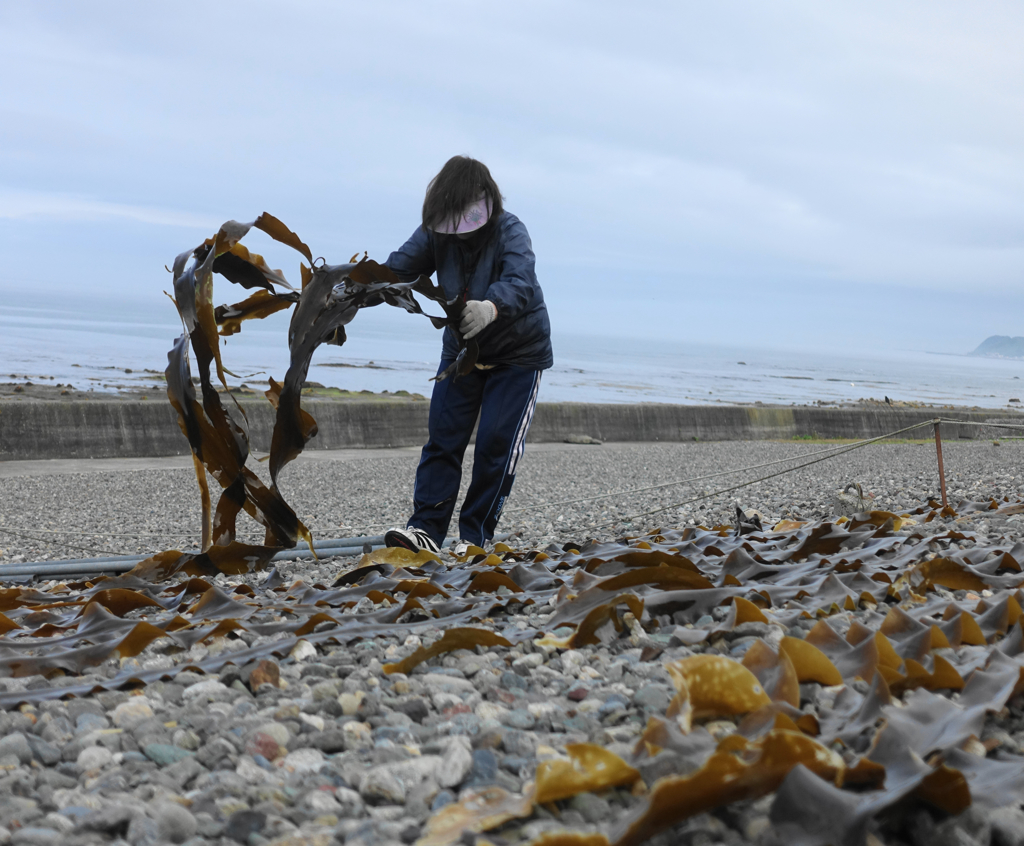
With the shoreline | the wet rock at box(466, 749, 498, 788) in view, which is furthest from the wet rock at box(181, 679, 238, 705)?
the shoreline

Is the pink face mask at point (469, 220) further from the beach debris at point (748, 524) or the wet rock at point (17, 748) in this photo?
the wet rock at point (17, 748)

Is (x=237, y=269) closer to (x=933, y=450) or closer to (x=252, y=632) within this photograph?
(x=252, y=632)

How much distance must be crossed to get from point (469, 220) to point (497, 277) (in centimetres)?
28

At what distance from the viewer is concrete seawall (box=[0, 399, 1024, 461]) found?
9766mm

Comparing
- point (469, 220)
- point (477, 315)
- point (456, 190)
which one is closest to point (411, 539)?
point (477, 315)

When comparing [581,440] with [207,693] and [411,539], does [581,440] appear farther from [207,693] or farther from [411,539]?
[207,693]

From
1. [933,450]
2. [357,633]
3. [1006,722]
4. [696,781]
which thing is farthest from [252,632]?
[933,450]

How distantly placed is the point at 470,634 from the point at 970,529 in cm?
240

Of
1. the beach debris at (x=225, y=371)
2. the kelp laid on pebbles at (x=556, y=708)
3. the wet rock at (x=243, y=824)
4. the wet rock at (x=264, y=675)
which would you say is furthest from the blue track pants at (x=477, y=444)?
the wet rock at (x=243, y=824)

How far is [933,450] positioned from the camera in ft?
33.0

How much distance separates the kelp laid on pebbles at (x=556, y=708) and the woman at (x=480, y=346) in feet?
4.02

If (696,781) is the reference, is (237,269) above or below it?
above

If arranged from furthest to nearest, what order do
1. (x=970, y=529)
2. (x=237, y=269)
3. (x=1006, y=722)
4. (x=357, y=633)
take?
(x=237, y=269) → (x=970, y=529) → (x=357, y=633) → (x=1006, y=722)

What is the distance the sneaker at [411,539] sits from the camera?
3682 mm
